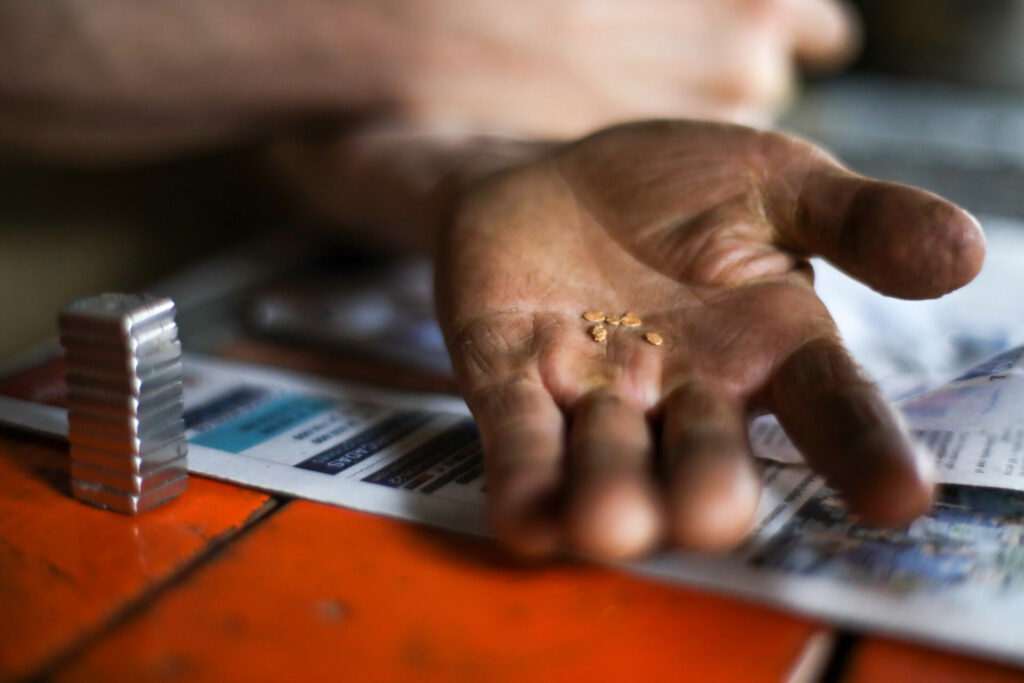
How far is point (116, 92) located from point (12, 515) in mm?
784

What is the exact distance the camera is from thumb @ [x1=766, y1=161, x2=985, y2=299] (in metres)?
0.63

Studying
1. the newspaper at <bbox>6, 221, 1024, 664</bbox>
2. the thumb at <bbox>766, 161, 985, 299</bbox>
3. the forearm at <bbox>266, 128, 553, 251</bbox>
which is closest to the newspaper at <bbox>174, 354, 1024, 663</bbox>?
the newspaper at <bbox>6, 221, 1024, 664</bbox>

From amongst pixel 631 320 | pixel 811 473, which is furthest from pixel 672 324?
pixel 811 473

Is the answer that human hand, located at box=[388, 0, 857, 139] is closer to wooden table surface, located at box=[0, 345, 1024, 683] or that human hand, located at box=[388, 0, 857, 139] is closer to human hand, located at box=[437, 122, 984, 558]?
human hand, located at box=[437, 122, 984, 558]

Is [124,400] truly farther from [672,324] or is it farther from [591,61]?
[591,61]

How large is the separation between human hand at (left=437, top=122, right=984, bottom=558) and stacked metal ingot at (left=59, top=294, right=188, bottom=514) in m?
0.23

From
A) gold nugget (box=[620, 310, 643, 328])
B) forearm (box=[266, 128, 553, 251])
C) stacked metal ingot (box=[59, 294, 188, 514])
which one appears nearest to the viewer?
stacked metal ingot (box=[59, 294, 188, 514])

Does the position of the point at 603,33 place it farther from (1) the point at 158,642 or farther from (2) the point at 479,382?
(1) the point at 158,642

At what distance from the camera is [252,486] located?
2.23ft

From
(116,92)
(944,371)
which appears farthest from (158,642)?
(116,92)

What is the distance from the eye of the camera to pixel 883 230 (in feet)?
2.11

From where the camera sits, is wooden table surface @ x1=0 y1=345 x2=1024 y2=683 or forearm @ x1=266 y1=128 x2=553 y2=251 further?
forearm @ x1=266 y1=128 x2=553 y2=251

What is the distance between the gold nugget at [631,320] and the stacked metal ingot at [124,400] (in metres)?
0.36

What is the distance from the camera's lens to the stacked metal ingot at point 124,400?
1.95 ft
